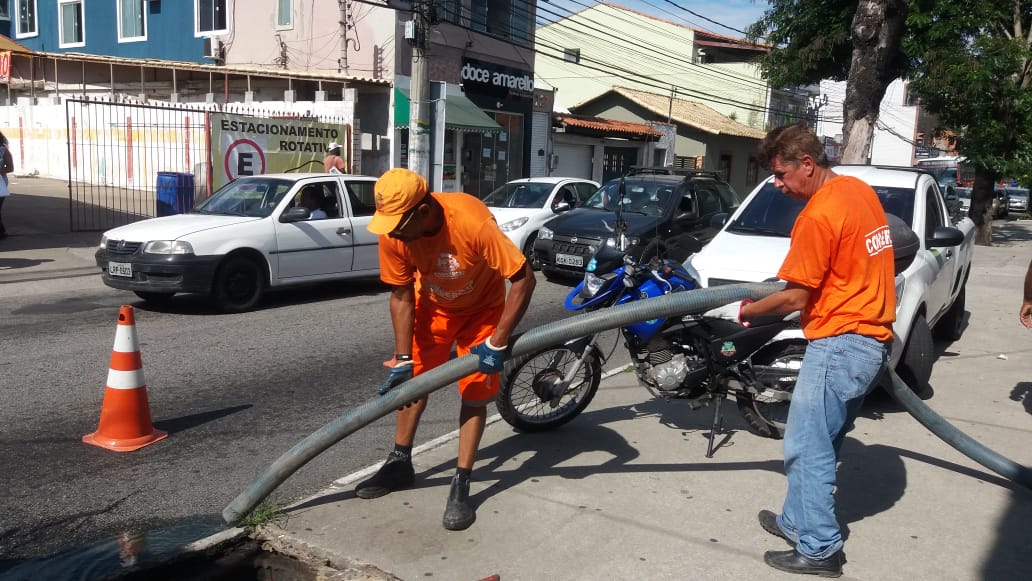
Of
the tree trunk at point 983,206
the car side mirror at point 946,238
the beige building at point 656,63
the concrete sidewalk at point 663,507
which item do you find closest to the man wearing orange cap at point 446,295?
the concrete sidewalk at point 663,507

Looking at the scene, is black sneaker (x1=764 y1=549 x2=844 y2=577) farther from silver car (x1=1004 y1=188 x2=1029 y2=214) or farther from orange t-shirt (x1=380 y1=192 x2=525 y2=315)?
silver car (x1=1004 y1=188 x2=1029 y2=214)

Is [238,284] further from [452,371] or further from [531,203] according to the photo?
[452,371]

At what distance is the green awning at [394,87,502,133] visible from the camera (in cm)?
2009

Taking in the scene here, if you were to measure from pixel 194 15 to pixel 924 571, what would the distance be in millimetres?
25191

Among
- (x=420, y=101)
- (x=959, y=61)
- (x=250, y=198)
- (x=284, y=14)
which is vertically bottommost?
(x=250, y=198)

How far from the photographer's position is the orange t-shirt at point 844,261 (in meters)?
3.37

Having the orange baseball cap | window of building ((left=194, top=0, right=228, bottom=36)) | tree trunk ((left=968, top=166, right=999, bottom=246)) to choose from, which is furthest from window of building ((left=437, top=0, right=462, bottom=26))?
the orange baseball cap

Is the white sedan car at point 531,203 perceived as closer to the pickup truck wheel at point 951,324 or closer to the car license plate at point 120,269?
the car license plate at point 120,269

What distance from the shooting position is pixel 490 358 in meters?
3.65

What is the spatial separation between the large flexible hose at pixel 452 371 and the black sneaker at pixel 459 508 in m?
0.58

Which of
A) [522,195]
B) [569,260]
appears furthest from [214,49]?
[569,260]

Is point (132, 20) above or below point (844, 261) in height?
above

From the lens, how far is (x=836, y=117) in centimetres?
5828

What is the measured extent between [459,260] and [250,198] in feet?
23.0
